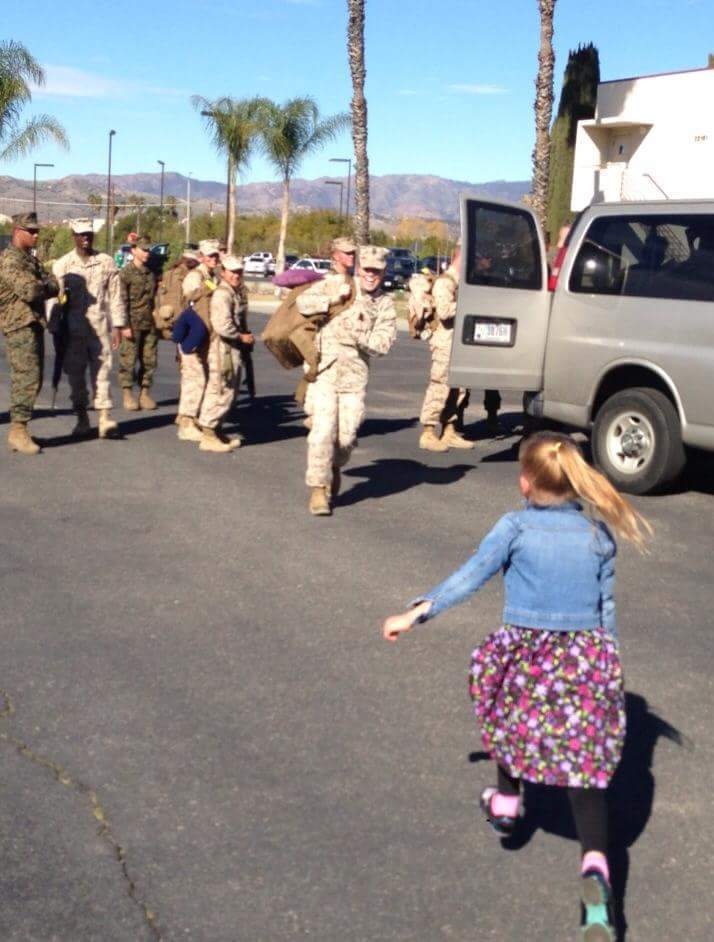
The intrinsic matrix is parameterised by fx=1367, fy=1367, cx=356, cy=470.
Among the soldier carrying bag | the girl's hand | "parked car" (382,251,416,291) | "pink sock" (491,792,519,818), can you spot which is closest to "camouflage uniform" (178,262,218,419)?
the soldier carrying bag

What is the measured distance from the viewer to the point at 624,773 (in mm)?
4953

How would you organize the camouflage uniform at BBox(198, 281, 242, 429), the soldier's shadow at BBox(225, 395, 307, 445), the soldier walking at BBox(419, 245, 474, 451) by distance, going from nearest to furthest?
1. the camouflage uniform at BBox(198, 281, 242, 429)
2. the soldier walking at BBox(419, 245, 474, 451)
3. the soldier's shadow at BBox(225, 395, 307, 445)

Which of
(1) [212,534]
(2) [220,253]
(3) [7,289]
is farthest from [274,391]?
(1) [212,534]

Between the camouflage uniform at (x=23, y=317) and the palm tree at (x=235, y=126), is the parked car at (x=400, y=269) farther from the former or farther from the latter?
the camouflage uniform at (x=23, y=317)

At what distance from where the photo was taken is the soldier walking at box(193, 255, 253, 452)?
38.3 feet

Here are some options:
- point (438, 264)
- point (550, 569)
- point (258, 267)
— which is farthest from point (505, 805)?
point (258, 267)

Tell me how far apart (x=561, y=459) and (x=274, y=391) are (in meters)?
13.0

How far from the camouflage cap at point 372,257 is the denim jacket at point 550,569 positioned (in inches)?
203

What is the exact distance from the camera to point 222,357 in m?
11.9

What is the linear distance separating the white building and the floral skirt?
24908 mm

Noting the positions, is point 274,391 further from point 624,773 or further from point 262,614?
point 624,773

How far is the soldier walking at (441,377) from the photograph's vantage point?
12.1 meters

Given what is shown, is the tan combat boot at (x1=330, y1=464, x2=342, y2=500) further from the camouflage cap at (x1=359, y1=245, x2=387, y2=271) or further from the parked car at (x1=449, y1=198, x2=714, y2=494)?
the parked car at (x1=449, y1=198, x2=714, y2=494)

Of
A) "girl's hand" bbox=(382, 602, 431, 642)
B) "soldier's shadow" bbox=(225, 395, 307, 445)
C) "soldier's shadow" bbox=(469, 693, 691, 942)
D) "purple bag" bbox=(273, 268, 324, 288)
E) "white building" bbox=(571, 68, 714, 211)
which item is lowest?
A: "soldier's shadow" bbox=(225, 395, 307, 445)
